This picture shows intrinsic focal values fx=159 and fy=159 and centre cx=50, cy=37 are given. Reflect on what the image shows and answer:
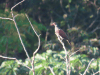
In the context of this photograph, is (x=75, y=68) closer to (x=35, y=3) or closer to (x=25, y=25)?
A: (x=25, y=25)

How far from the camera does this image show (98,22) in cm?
739

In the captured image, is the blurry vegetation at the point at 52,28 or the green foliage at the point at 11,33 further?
the blurry vegetation at the point at 52,28

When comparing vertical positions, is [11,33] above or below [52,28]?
above

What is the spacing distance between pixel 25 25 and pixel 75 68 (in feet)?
8.69

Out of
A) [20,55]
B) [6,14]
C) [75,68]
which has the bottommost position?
[20,55]

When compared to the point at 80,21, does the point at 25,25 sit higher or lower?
higher

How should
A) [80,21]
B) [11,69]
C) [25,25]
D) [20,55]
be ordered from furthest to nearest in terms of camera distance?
[80,21]
[20,55]
[25,25]
[11,69]

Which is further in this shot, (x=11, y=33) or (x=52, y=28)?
(x=52, y=28)

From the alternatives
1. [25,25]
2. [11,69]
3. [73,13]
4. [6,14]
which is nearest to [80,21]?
[73,13]

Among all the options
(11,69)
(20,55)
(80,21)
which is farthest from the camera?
(80,21)

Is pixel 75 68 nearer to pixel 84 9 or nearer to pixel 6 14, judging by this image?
pixel 6 14

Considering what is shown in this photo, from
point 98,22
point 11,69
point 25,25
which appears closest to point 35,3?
point 25,25

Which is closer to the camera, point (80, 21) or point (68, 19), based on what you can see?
point (68, 19)

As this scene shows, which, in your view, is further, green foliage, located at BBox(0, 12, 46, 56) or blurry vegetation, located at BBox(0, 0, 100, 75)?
blurry vegetation, located at BBox(0, 0, 100, 75)
